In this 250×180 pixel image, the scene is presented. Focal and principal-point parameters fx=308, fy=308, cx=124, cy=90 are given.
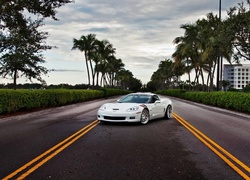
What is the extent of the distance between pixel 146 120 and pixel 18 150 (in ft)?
21.4

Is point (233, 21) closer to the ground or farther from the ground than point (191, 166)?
farther from the ground

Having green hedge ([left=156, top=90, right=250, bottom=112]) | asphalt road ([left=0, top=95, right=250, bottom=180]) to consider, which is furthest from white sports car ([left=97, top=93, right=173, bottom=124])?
green hedge ([left=156, top=90, right=250, bottom=112])

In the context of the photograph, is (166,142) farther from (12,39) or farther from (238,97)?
(12,39)

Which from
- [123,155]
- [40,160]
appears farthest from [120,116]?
[40,160]

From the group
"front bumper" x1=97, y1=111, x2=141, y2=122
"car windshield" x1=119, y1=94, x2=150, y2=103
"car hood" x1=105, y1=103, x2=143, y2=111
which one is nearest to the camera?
"front bumper" x1=97, y1=111, x2=141, y2=122

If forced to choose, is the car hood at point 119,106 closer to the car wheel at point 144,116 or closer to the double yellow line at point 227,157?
the car wheel at point 144,116

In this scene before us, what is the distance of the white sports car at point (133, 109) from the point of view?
11.8m

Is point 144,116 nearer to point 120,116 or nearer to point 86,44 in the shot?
point 120,116

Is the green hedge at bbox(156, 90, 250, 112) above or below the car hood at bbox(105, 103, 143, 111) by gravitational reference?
below

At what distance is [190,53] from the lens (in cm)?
Result: 4697

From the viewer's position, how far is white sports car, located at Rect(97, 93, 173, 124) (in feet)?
38.8

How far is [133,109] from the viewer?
473 inches

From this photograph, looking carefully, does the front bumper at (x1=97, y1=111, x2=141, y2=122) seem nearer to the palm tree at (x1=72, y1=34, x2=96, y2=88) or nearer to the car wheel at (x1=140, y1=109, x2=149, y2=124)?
the car wheel at (x1=140, y1=109, x2=149, y2=124)

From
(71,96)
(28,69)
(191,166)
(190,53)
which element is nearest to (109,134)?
(191,166)
